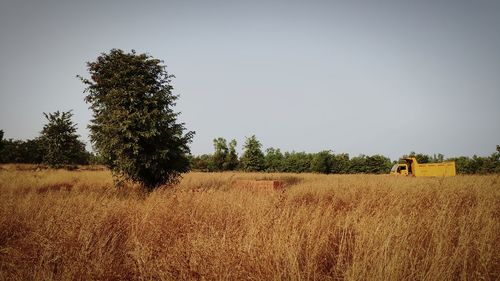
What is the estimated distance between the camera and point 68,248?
3.56 m

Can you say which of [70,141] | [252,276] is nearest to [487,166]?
[252,276]

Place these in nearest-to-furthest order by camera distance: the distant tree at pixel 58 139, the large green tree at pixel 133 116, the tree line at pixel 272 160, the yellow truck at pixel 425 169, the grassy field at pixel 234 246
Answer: the grassy field at pixel 234 246 < the large green tree at pixel 133 116 < the yellow truck at pixel 425 169 < the distant tree at pixel 58 139 < the tree line at pixel 272 160

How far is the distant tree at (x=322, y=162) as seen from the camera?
164 ft

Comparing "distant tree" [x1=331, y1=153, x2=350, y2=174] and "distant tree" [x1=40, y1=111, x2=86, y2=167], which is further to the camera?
"distant tree" [x1=331, y1=153, x2=350, y2=174]

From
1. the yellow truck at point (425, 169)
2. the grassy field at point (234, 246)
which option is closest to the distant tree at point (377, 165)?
the yellow truck at point (425, 169)

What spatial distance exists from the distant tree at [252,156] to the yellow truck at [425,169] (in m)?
28.8

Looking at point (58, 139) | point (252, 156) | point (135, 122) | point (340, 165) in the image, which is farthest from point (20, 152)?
point (340, 165)

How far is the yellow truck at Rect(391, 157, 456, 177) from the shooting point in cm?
2039

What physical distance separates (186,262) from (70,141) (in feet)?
102

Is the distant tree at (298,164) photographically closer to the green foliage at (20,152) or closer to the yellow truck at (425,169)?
the yellow truck at (425,169)

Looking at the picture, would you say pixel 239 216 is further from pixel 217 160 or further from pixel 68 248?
pixel 217 160

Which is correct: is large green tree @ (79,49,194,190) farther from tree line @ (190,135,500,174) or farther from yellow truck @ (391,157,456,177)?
tree line @ (190,135,500,174)

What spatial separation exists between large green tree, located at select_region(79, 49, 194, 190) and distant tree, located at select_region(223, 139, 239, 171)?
138ft

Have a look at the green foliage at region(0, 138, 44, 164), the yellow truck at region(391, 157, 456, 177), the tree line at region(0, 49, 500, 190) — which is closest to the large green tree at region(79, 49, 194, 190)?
the tree line at region(0, 49, 500, 190)
